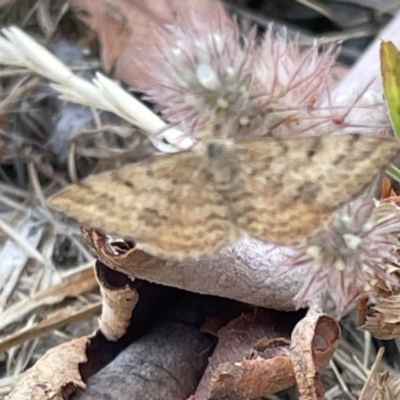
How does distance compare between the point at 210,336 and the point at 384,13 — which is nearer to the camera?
the point at 210,336

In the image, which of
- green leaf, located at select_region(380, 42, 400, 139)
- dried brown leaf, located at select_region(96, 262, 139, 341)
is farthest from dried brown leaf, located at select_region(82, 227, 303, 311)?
green leaf, located at select_region(380, 42, 400, 139)

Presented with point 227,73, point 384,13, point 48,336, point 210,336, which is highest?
point 227,73

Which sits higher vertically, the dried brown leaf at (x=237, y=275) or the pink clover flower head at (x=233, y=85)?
the pink clover flower head at (x=233, y=85)

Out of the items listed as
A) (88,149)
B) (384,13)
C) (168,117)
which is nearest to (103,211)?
(168,117)

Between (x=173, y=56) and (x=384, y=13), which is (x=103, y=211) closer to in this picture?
(x=173, y=56)

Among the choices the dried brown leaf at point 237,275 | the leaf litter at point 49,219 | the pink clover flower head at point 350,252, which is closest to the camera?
the pink clover flower head at point 350,252

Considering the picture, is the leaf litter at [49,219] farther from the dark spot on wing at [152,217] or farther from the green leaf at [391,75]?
the green leaf at [391,75]

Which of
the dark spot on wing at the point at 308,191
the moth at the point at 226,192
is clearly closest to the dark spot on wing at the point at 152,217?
the moth at the point at 226,192
